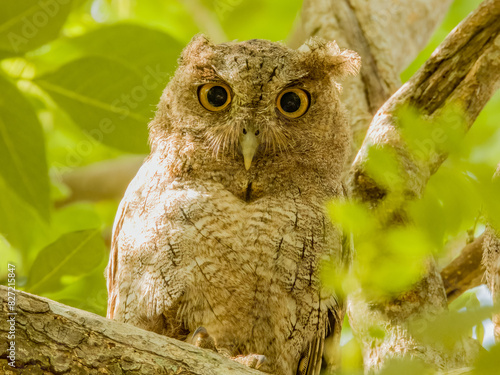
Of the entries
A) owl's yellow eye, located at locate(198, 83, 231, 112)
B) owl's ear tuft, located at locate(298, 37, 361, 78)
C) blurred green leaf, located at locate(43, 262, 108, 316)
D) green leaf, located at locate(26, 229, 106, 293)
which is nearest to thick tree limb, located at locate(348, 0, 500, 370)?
owl's ear tuft, located at locate(298, 37, 361, 78)

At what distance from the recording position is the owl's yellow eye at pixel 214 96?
8.83 feet

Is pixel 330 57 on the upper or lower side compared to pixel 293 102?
Result: upper

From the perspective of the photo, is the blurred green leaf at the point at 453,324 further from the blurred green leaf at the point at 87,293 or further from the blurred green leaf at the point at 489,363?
the blurred green leaf at the point at 87,293

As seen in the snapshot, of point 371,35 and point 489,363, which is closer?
point 489,363

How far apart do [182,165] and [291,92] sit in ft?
1.91

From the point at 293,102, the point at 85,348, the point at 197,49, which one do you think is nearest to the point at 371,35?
the point at 293,102

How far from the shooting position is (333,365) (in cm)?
267

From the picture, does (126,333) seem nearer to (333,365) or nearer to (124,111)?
(124,111)

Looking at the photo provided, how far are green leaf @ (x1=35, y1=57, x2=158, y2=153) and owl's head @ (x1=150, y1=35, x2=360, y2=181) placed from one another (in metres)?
0.29

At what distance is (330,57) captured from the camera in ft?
9.30

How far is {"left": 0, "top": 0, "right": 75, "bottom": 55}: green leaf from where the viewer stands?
80.5 inches

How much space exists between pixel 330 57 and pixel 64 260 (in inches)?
57.0

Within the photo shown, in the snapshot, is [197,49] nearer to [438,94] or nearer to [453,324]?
[438,94]

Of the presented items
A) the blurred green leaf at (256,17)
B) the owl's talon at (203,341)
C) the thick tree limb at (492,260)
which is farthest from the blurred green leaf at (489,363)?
the blurred green leaf at (256,17)
